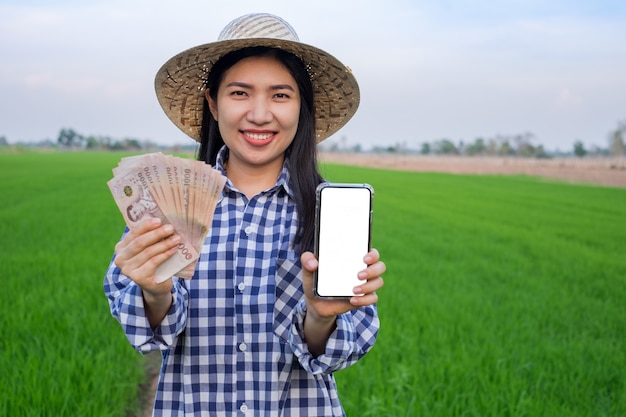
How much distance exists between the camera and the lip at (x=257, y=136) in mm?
1744

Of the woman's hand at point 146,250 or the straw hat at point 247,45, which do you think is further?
the straw hat at point 247,45

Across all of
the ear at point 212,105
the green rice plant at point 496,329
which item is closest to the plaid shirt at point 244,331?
the ear at point 212,105

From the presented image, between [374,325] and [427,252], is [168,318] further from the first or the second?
[427,252]

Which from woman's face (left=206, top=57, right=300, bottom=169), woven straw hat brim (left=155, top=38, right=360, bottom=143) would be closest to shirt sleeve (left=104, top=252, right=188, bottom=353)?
woman's face (left=206, top=57, right=300, bottom=169)

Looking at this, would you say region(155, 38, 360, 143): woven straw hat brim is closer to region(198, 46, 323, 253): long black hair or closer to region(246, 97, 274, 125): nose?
region(198, 46, 323, 253): long black hair

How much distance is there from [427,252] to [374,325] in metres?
7.20

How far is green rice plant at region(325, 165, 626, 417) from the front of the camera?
3.46 metres

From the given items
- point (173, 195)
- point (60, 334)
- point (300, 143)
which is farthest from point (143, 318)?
point (60, 334)

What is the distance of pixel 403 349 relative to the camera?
13.8ft

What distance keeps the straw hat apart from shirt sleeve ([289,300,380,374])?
28.4 inches

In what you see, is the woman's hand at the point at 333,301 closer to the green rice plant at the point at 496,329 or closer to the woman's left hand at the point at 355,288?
the woman's left hand at the point at 355,288

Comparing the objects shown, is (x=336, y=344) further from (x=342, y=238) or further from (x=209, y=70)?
(x=209, y=70)

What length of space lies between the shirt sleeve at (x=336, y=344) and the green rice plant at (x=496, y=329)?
1.62 meters

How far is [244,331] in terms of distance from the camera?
1.66 m
